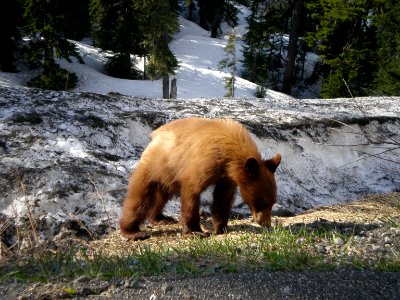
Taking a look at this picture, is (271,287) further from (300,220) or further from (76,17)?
(76,17)

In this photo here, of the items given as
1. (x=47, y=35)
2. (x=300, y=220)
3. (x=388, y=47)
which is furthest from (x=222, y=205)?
(x=388, y=47)

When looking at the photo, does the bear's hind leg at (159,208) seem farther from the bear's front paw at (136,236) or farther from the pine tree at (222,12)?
the pine tree at (222,12)

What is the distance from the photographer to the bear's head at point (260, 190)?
529cm

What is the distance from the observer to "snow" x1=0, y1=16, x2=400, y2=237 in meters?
6.22

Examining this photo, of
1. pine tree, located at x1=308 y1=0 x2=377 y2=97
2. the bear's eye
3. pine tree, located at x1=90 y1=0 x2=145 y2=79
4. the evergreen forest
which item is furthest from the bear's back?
pine tree, located at x1=90 y1=0 x2=145 y2=79

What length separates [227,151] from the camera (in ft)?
17.6

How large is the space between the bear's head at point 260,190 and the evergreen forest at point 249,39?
2295 cm

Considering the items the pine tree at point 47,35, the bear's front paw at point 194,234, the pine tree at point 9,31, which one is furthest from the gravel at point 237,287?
the pine tree at point 9,31

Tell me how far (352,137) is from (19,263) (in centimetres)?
748

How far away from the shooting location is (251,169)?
5.18m

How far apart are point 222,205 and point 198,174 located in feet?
2.31

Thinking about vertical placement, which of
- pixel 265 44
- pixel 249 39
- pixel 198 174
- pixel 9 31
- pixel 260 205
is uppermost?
pixel 198 174

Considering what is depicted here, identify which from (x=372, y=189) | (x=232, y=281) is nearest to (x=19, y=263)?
(x=232, y=281)

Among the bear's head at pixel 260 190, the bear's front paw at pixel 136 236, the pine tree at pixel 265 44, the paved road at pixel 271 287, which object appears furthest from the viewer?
the pine tree at pixel 265 44
